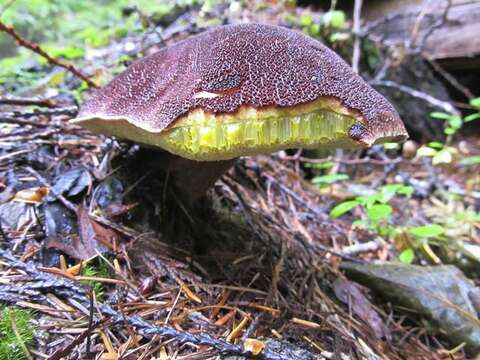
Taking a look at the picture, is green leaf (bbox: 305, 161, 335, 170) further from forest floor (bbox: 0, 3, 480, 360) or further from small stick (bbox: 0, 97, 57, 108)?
small stick (bbox: 0, 97, 57, 108)

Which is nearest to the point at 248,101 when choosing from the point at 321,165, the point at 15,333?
the point at 15,333

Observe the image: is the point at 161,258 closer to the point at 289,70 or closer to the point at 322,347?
the point at 322,347

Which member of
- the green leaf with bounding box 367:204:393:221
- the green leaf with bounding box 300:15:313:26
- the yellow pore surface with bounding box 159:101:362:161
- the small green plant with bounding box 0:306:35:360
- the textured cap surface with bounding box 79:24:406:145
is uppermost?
the green leaf with bounding box 300:15:313:26

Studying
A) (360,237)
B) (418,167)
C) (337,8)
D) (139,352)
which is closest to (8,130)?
(139,352)

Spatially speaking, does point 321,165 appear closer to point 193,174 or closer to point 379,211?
point 379,211

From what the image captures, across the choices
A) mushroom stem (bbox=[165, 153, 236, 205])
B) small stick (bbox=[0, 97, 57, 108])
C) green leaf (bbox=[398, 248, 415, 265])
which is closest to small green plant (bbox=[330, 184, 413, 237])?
green leaf (bbox=[398, 248, 415, 265])

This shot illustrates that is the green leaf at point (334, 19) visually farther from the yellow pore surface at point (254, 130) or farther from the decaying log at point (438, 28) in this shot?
the yellow pore surface at point (254, 130)

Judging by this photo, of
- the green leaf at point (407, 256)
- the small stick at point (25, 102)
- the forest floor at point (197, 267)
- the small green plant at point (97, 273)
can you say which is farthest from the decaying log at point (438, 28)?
the small green plant at point (97, 273)
